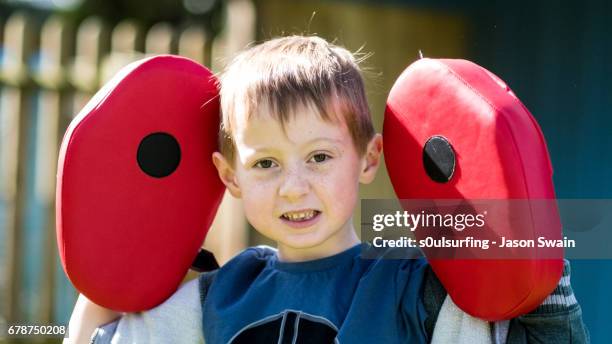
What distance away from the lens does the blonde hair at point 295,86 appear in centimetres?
203

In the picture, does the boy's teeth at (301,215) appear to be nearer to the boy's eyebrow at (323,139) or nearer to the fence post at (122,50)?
the boy's eyebrow at (323,139)

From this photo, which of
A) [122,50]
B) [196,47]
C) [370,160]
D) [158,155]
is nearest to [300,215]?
[370,160]

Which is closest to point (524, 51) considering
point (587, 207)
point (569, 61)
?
point (569, 61)

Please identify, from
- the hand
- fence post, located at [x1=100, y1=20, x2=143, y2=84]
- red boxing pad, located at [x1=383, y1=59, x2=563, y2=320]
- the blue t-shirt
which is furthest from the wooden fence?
red boxing pad, located at [x1=383, y1=59, x2=563, y2=320]

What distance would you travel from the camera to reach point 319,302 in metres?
2.02

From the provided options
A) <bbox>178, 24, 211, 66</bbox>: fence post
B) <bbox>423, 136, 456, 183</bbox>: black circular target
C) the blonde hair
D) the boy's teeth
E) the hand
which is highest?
<bbox>178, 24, 211, 66</bbox>: fence post

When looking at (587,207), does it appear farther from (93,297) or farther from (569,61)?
(569,61)

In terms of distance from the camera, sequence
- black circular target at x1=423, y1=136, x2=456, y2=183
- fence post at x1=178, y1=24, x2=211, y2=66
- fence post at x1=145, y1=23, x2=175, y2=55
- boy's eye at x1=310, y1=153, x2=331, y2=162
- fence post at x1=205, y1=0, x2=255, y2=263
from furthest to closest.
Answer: fence post at x1=145, y1=23, x2=175, y2=55, fence post at x1=178, y1=24, x2=211, y2=66, fence post at x1=205, y1=0, x2=255, y2=263, boy's eye at x1=310, y1=153, x2=331, y2=162, black circular target at x1=423, y1=136, x2=456, y2=183

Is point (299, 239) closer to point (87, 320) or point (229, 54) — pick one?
point (87, 320)

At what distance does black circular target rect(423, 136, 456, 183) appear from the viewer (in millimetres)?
1907

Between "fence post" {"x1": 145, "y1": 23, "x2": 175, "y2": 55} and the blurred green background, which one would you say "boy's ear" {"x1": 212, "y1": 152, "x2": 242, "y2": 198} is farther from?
"fence post" {"x1": 145, "y1": 23, "x2": 175, "y2": 55}

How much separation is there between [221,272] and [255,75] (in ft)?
1.52

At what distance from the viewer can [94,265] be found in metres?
2.10

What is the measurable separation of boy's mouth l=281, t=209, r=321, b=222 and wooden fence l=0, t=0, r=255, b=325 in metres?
2.70
